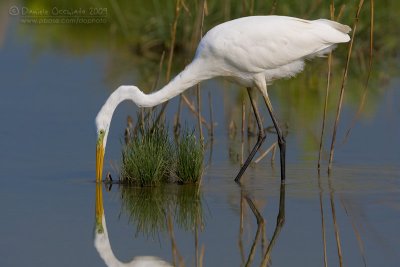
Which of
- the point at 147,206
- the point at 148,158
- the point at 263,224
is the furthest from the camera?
the point at 148,158

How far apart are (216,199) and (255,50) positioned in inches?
60.5

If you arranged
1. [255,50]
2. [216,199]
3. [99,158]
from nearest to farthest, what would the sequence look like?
[216,199] → [99,158] → [255,50]

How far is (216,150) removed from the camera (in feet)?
36.4

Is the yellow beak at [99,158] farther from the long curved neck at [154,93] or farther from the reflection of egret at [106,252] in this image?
the reflection of egret at [106,252]

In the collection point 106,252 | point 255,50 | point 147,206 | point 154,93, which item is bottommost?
point 106,252

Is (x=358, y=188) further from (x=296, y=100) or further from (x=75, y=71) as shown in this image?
(x=75, y=71)

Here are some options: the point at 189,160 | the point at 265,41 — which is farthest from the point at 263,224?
the point at 265,41

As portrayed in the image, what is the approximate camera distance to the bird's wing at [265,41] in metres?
9.52

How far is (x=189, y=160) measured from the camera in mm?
9281

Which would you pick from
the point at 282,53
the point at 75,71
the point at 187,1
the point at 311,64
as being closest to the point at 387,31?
the point at 311,64

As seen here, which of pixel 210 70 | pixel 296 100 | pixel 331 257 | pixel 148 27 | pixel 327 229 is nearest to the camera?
pixel 331 257

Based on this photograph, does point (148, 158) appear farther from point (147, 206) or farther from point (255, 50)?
point (255, 50)

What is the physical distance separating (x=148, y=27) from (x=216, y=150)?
6.00 meters

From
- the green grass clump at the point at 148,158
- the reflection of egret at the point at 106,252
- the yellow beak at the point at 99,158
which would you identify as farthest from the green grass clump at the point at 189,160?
the reflection of egret at the point at 106,252
